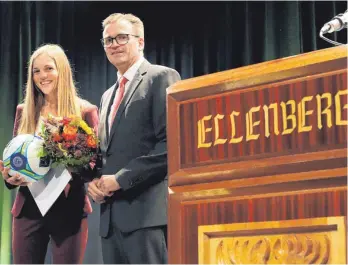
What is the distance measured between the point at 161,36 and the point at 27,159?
1.72 m

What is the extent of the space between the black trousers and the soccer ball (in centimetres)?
40

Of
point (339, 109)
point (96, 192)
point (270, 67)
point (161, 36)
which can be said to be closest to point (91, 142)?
point (96, 192)

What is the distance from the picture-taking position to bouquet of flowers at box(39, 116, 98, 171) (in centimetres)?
197

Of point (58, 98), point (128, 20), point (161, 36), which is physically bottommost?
point (58, 98)

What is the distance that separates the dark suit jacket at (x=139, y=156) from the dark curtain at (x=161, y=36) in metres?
1.48

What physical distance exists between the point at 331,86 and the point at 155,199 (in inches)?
37.1

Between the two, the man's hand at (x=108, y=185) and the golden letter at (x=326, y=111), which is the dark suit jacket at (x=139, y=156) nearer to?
the man's hand at (x=108, y=185)

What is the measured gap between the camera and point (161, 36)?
362cm

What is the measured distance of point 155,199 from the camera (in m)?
1.78

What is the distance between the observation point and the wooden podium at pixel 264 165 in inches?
35.6

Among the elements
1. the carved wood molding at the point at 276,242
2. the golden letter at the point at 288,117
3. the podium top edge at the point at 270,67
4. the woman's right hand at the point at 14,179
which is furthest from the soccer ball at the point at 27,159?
the golden letter at the point at 288,117

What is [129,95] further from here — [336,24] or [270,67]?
[270,67]

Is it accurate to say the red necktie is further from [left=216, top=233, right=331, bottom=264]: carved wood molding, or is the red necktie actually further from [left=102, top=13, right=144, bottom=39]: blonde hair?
[left=216, top=233, right=331, bottom=264]: carved wood molding

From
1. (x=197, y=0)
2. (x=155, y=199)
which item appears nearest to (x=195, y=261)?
(x=155, y=199)
